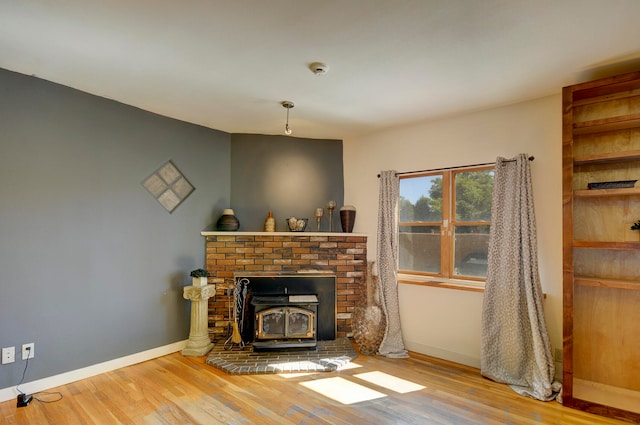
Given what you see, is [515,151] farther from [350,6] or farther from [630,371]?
[350,6]

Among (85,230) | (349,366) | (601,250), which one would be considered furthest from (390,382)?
(85,230)

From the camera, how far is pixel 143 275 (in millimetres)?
3213

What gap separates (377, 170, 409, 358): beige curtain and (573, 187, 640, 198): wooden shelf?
5.36 feet

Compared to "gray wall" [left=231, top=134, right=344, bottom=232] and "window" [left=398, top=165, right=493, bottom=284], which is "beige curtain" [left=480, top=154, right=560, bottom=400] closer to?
"window" [left=398, top=165, right=493, bottom=284]

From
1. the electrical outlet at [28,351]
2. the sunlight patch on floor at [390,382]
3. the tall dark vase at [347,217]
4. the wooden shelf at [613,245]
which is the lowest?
the sunlight patch on floor at [390,382]

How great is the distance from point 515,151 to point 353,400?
2590 mm

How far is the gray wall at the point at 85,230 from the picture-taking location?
247 centimetres

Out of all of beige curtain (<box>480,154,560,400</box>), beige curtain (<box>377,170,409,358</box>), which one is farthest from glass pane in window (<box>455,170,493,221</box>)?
beige curtain (<box>377,170,409,358</box>)

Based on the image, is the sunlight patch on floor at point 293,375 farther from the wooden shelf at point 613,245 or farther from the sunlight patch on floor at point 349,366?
the wooden shelf at point 613,245

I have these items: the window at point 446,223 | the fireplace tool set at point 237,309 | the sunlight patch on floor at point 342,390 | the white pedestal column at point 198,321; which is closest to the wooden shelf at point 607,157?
the window at point 446,223

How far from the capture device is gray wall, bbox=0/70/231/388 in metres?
2.47

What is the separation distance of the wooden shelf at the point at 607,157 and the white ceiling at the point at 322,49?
61 centimetres

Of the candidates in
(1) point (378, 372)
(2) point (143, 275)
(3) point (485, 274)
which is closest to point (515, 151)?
(3) point (485, 274)

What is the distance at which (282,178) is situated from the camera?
4.09m
